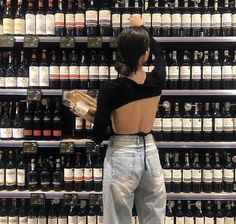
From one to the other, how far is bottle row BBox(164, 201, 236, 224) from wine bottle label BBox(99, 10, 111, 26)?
1674 millimetres

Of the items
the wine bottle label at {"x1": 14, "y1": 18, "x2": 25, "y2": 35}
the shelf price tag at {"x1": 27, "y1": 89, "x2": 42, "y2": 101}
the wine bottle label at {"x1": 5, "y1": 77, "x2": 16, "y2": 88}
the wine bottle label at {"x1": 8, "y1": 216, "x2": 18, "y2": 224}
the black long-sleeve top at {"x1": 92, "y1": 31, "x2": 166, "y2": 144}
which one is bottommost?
the wine bottle label at {"x1": 8, "y1": 216, "x2": 18, "y2": 224}

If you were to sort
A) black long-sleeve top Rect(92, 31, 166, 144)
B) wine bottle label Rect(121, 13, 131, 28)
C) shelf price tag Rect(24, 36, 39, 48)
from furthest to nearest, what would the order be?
wine bottle label Rect(121, 13, 131, 28) → shelf price tag Rect(24, 36, 39, 48) → black long-sleeve top Rect(92, 31, 166, 144)

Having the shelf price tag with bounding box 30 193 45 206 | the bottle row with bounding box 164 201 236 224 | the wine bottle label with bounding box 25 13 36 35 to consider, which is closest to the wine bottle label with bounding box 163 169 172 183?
the bottle row with bounding box 164 201 236 224

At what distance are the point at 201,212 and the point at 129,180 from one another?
1617 mm

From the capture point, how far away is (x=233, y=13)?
3146mm

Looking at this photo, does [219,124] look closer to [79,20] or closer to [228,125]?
[228,125]

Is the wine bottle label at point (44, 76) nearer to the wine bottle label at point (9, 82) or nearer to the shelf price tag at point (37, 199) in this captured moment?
the wine bottle label at point (9, 82)

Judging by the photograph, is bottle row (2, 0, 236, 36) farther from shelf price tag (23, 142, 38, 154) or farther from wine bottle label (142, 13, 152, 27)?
shelf price tag (23, 142, 38, 154)

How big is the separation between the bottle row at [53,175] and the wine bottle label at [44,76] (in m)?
0.67

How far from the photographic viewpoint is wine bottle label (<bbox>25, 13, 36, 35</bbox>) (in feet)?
10.3

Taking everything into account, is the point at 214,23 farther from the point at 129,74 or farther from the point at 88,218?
the point at 88,218

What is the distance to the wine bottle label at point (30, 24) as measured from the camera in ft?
10.3

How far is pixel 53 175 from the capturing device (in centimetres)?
320

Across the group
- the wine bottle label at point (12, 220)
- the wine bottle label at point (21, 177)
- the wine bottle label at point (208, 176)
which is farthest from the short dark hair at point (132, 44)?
the wine bottle label at point (12, 220)
